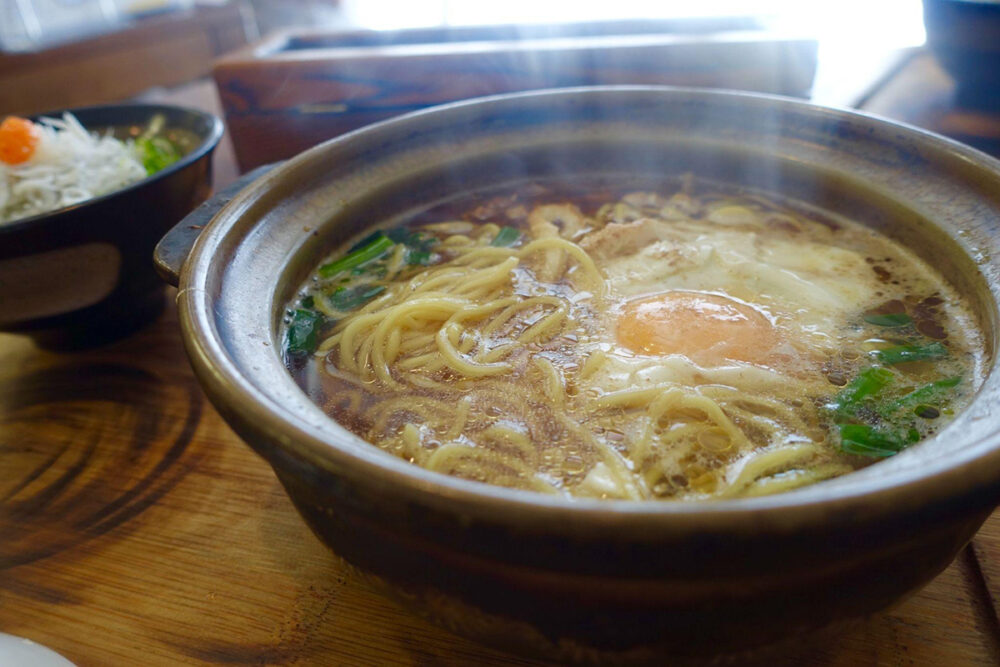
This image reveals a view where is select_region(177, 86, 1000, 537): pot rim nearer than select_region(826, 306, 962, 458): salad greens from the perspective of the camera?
Yes

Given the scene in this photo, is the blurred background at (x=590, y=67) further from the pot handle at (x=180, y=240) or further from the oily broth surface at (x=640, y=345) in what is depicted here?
the pot handle at (x=180, y=240)

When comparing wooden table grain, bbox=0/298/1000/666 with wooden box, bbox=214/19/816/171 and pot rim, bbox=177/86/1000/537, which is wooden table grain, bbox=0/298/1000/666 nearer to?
pot rim, bbox=177/86/1000/537

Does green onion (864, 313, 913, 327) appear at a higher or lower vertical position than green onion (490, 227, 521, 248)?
lower

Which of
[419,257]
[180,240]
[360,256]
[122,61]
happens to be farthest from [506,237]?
[122,61]

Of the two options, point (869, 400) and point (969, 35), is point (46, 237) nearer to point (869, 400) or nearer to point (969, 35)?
point (869, 400)

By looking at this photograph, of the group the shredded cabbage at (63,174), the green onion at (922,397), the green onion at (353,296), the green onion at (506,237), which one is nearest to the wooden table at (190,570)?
the green onion at (922,397)

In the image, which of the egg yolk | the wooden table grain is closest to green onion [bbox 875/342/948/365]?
the egg yolk

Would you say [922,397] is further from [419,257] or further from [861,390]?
[419,257]
